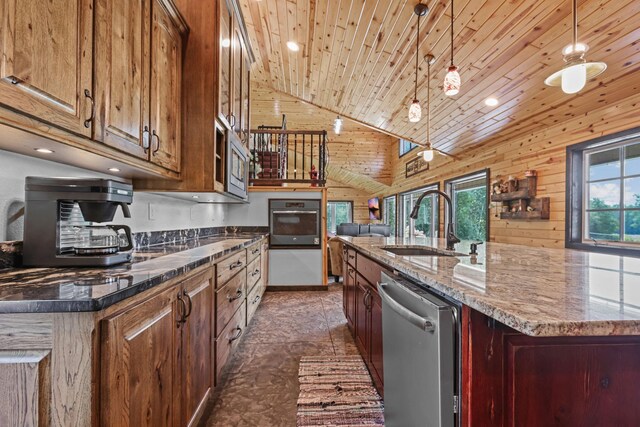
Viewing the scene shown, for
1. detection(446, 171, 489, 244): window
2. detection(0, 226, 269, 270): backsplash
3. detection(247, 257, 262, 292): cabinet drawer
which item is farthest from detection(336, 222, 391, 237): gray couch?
detection(247, 257, 262, 292): cabinet drawer

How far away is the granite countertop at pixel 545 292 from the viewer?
1.95 ft

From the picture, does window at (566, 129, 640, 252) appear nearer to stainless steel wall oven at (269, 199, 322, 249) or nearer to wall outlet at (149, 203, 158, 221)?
stainless steel wall oven at (269, 199, 322, 249)

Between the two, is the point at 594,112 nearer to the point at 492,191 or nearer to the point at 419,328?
the point at 492,191

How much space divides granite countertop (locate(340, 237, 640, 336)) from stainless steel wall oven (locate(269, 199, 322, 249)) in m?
3.27

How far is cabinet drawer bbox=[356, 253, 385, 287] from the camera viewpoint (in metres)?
1.71

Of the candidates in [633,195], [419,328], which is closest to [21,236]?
[419,328]

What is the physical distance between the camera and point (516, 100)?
314cm

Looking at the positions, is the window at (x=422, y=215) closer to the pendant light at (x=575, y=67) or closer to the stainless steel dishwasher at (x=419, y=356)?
the pendant light at (x=575, y=67)

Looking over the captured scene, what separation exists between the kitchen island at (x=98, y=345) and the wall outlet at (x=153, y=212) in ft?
3.66

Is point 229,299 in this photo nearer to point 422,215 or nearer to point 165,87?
point 165,87

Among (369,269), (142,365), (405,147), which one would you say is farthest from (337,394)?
(405,147)

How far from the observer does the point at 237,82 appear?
2.88 metres

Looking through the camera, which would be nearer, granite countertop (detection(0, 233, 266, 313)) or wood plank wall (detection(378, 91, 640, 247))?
granite countertop (detection(0, 233, 266, 313))

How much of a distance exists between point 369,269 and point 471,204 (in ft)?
13.0
